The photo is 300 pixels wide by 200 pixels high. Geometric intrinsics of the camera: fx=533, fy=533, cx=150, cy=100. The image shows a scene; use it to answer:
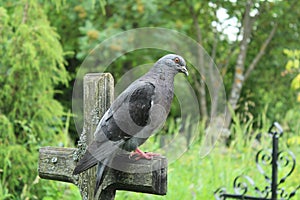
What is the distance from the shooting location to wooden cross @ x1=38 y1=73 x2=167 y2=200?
188cm

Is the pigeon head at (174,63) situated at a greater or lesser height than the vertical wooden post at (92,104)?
greater

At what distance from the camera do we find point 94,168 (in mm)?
2113

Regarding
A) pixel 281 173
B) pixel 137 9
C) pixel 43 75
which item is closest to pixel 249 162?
pixel 281 173

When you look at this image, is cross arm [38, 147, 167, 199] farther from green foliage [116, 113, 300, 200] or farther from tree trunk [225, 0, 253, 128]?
tree trunk [225, 0, 253, 128]

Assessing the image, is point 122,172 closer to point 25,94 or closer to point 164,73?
point 164,73

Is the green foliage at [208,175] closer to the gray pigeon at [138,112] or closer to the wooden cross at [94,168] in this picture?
the wooden cross at [94,168]

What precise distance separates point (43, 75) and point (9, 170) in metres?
0.81

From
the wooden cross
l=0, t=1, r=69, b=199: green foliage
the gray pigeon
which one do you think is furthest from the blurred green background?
the gray pigeon

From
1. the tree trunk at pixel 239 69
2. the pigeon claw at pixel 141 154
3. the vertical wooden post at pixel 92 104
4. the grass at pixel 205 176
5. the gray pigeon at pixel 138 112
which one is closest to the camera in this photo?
the gray pigeon at pixel 138 112

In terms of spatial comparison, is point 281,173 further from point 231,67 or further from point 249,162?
point 231,67

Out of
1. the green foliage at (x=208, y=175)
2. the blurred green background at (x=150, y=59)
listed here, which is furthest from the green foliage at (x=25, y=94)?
the green foliage at (x=208, y=175)

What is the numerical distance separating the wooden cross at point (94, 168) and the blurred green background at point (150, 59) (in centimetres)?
50

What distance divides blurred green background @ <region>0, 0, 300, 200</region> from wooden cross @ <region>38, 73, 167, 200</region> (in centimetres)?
50

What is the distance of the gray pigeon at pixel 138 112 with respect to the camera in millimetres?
1787
